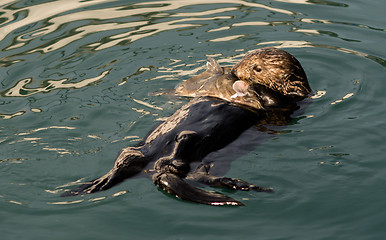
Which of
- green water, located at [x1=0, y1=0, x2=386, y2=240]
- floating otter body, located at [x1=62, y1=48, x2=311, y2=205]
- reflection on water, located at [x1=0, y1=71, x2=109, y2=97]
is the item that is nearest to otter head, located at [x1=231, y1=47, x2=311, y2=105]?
floating otter body, located at [x1=62, y1=48, x2=311, y2=205]

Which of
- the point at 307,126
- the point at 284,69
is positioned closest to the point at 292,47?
the point at 284,69

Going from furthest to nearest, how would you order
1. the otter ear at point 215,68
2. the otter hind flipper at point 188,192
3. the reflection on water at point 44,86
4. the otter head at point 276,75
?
the reflection on water at point 44,86
the otter ear at point 215,68
the otter head at point 276,75
the otter hind flipper at point 188,192

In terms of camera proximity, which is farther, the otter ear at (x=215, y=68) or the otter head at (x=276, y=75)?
the otter ear at (x=215, y=68)

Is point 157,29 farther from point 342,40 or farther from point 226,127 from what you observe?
point 226,127

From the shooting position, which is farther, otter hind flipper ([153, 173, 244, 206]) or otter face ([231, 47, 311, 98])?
otter face ([231, 47, 311, 98])

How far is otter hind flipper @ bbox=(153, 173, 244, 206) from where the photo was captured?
13.4 ft

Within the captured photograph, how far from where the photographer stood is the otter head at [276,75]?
19.6 feet

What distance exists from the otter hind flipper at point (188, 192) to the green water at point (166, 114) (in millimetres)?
89

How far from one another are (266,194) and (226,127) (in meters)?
0.84

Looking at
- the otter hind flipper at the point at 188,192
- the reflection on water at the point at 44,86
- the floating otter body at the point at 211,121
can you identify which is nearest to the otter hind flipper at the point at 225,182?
the floating otter body at the point at 211,121

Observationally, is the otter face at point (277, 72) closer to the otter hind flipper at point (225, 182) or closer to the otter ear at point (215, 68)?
the otter ear at point (215, 68)

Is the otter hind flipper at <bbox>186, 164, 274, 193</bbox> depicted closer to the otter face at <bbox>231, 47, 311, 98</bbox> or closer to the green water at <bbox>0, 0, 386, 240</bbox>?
the green water at <bbox>0, 0, 386, 240</bbox>

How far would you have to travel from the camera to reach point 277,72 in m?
6.01

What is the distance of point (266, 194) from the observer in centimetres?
427
